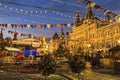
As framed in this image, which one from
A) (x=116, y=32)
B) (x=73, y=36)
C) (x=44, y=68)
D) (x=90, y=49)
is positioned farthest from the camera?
(x=73, y=36)

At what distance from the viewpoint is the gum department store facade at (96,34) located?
81.1 m

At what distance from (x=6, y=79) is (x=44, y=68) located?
145 inches

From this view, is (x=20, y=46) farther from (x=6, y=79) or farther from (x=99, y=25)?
(x=6, y=79)

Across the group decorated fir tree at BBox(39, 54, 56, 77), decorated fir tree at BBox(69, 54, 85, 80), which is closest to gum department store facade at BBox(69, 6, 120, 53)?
decorated fir tree at BBox(69, 54, 85, 80)

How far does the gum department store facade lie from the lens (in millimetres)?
81062

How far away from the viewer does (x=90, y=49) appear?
321 ft

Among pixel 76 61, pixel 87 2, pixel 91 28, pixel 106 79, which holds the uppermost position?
pixel 91 28

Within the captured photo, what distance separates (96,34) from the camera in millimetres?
97375

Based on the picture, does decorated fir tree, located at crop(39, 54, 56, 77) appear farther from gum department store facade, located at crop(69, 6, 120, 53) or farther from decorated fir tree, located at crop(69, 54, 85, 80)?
gum department store facade, located at crop(69, 6, 120, 53)

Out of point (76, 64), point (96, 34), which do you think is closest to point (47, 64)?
point (76, 64)

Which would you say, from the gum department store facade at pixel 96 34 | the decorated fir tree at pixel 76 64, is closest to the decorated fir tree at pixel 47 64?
the decorated fir tree at pixel 76 64

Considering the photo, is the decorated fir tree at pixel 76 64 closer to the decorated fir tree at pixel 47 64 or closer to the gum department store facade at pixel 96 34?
the decorated fir tree at pixel 47 64

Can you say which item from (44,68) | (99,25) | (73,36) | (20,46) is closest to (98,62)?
(44,68)

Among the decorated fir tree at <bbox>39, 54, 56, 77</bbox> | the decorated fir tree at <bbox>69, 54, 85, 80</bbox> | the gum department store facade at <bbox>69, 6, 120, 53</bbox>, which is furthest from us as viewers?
the gum department store facade at <bbox>69, 6, 120, 53</bbox>
